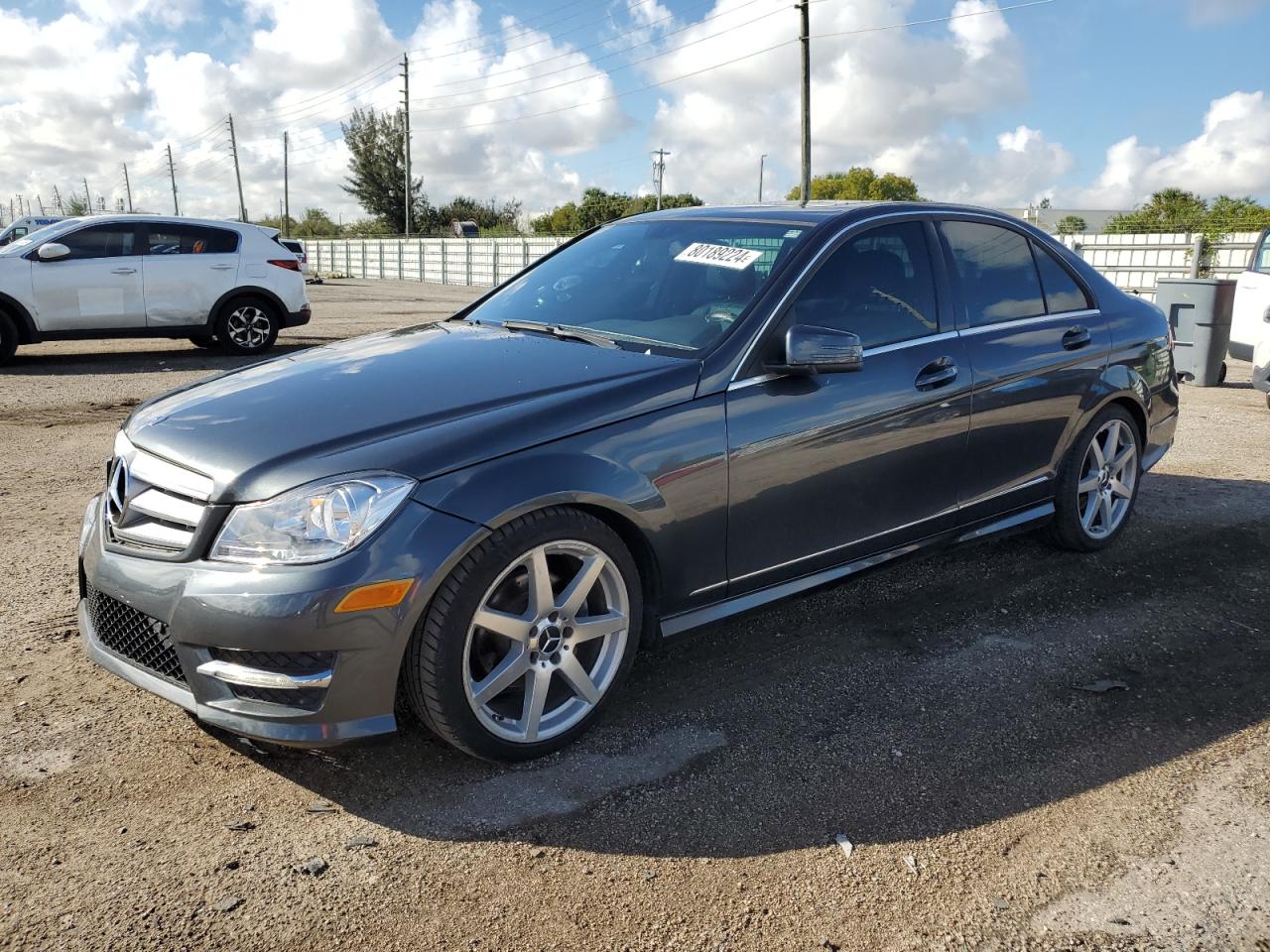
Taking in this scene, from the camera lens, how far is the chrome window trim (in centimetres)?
431

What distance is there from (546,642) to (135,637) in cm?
117

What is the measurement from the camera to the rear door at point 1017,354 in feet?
14.1

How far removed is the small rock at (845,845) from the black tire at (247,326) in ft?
37.8

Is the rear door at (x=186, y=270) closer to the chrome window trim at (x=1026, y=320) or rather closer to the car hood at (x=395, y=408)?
the car hood at (x=395, y=408)

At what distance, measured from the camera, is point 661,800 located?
2959 millimetres

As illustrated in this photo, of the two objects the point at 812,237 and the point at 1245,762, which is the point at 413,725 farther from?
the point at 1245,762

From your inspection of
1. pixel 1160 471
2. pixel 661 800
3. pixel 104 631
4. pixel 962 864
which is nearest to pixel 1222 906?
pixel 962 864

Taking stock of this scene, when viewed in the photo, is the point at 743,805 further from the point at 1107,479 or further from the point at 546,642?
the point at 1107,479

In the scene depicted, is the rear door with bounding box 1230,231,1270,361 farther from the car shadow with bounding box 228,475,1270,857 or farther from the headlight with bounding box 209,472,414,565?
the headlight with bounding box 209,472,414,565

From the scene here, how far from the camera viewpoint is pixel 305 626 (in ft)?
8.73

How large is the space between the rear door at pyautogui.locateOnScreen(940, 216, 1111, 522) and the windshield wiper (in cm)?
154

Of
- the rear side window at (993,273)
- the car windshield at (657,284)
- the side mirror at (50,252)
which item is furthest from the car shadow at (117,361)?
the rear side window at (993,273)

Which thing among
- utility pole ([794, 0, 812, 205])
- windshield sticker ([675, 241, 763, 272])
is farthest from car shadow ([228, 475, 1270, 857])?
utility pole ([794, 0, 812, 205])

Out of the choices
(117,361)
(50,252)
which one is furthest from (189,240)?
(117,361)
